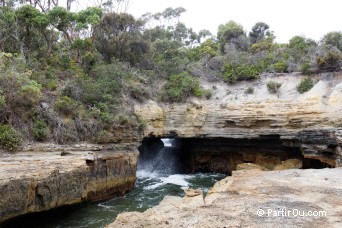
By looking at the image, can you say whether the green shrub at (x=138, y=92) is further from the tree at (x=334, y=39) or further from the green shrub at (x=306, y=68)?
the tree at (x=334, y=39)

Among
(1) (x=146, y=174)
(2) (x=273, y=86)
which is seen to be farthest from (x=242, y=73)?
(1) (x=146, y=174)

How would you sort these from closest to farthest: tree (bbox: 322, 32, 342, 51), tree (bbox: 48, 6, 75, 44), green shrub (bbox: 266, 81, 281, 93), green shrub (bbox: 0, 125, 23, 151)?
green shrub (bbox: 0, 125, 23, 151) < tree (bbox: 48, 6, 75, 44) < green shrub (bbox: 266, 81, 281, 93) < tree (bbox: 322, 32, 342, 51)

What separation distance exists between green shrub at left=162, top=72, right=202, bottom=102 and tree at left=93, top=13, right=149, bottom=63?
361cm

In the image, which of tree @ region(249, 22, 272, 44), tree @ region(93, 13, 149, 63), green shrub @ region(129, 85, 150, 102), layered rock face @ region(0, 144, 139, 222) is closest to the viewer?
layered rock face @ region(0, 144, 139, 222)

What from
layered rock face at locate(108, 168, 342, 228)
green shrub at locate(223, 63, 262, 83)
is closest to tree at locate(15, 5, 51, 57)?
green shrub at locate(223, 63, 262, 83)

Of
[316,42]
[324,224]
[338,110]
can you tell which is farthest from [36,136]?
[316,42]

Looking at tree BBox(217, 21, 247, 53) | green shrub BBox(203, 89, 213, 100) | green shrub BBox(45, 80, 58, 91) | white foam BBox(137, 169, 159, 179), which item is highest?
tree BBox(217, 21, 247, 53)

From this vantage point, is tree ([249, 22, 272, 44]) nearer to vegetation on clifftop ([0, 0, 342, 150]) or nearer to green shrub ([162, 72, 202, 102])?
vegetation on clifftop ([0, 0, 342, 150])

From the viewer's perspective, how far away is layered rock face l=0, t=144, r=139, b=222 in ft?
30.2

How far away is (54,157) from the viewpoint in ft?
38.1

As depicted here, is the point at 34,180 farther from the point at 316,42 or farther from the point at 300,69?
the point at 316,42

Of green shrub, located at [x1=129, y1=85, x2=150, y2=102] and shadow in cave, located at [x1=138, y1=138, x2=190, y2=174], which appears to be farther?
shadow in cave, located at [x1=138, y1=138, x2=190, y2=174]

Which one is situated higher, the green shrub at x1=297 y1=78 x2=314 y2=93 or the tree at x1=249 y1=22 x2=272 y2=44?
the tree at x1=249 y1=22 x2=272 y2=44

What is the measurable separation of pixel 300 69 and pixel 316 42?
30.8 feet
